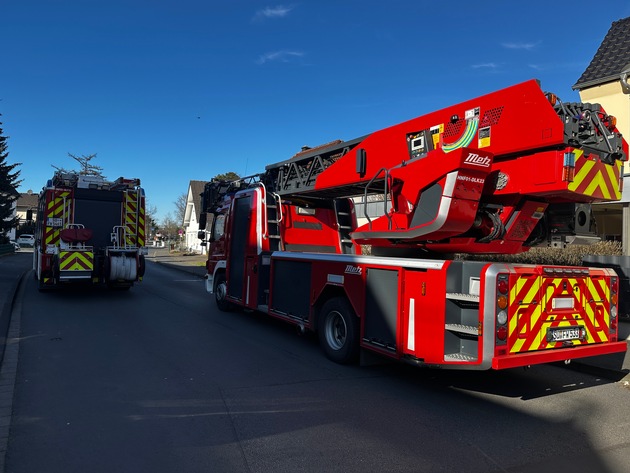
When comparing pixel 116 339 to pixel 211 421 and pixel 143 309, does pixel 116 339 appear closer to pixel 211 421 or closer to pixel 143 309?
pixel 143 309

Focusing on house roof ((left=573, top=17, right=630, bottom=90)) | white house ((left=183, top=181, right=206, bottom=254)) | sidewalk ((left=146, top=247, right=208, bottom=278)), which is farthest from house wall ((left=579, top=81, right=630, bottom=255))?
white house ((left=183, top=181, right=206, bottom=254))

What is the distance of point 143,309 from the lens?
10.9 meters

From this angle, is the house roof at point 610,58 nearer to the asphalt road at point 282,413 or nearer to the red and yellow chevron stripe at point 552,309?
the red and yellow chevron stripe at point 552,309

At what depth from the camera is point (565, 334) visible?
514 centimetres

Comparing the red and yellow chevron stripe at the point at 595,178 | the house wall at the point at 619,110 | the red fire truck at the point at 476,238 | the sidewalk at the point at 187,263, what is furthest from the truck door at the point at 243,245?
the sidewalk at the point at 187,263

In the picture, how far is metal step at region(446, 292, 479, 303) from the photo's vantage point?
4562 millimetres

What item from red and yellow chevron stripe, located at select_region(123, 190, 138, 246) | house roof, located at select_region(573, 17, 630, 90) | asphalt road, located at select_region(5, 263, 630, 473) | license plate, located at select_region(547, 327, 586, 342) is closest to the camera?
asphalt road, located at select_region(5, 263, 630, 473)

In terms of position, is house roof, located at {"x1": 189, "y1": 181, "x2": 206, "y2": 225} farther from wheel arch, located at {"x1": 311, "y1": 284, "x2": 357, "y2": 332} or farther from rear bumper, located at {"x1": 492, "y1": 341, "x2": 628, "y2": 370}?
rear bumper, located at {"x1": 492, "y1": 341, "x2": 628, "y2": 370}

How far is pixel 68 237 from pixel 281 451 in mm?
10329

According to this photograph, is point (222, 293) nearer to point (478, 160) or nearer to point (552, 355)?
point (478, 160)

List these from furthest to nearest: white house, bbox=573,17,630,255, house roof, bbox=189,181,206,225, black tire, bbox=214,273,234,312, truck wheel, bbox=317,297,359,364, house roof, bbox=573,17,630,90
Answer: house roof, bbox=189,181,206,225
house roof, bbox=573,17,630,90
white house, bbox=573,17,630,255
black tire, bbox=214,273,234,312
truck wheel, bbox=317,297,359,364

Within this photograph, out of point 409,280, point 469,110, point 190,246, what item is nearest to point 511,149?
point 469,110

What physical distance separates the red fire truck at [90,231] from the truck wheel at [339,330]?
7911 millimetres

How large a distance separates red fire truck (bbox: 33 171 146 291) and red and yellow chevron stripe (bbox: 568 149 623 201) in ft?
36.8
